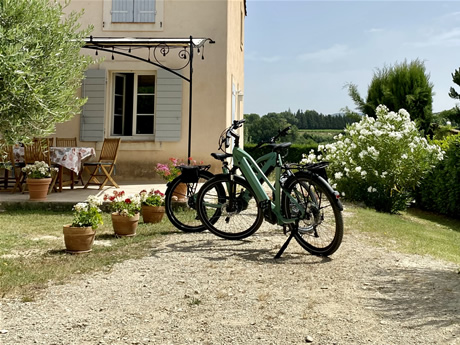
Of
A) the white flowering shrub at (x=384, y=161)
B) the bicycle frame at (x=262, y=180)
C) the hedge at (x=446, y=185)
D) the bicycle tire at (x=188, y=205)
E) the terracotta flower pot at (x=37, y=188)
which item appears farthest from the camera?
the hedge at (x=446, y=185)

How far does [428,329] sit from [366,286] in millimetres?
796

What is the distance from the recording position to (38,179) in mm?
7586

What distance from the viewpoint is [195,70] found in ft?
33.9

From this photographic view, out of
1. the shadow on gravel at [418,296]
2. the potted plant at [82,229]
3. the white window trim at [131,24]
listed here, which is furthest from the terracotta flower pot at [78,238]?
the white window trim at [131,24]

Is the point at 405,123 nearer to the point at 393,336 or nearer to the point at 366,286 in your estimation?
the point at 366,286

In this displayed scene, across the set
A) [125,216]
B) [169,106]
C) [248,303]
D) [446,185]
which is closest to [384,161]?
[446,185]

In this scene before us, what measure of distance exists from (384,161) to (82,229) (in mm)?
6828

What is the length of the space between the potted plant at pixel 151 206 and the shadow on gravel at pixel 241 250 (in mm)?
1112

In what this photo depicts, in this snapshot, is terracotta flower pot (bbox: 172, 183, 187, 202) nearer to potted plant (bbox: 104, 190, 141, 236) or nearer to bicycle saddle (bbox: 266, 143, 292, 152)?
potted plant (bbox: 104, 190, 141, 236)

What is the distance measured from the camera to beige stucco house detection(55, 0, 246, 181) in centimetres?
1024

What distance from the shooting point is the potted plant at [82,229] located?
439cm

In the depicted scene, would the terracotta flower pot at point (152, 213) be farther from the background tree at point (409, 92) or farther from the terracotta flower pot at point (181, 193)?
the background tree at point (409, 92)

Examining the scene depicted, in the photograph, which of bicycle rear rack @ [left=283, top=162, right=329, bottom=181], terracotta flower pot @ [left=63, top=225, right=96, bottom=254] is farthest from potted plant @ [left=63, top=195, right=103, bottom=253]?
bicycle rear rack @ [left=283, top=162, right=329, bottom=181]

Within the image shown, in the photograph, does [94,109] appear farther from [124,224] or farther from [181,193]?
[124,224]
